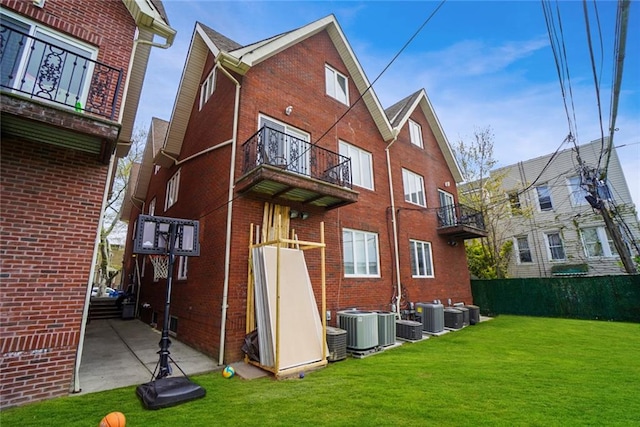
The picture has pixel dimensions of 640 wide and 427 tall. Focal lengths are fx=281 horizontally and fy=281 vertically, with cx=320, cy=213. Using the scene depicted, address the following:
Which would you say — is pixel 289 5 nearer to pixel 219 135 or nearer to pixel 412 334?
pixel 219 135

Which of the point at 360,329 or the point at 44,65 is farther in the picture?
the point at 360,329

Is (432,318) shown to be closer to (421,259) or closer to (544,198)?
(421,259)

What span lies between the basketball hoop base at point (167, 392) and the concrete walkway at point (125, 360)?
0.99 meters

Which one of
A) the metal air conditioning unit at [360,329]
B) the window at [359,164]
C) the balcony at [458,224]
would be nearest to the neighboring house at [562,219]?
the balcony at [458,224]

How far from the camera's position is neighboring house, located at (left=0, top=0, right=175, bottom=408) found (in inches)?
161

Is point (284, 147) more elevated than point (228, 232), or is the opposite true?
point (284, 147)

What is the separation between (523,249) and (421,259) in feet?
41.8

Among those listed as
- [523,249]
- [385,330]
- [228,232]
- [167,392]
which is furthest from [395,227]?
[523,249]

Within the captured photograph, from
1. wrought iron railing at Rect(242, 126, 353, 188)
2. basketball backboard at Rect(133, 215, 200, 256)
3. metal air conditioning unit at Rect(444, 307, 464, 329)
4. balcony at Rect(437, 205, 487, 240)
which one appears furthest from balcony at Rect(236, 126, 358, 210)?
balcony at Rect(437, 205, 487, 240)

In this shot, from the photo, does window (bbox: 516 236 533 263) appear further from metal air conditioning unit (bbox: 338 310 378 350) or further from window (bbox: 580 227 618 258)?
metal air conditioning unit (bbox: 338 310 378 350)

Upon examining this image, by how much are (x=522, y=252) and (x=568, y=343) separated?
546 inches

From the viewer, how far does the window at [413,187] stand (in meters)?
12.6

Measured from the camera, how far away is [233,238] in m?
6.67

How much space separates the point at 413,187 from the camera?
13.1 m
